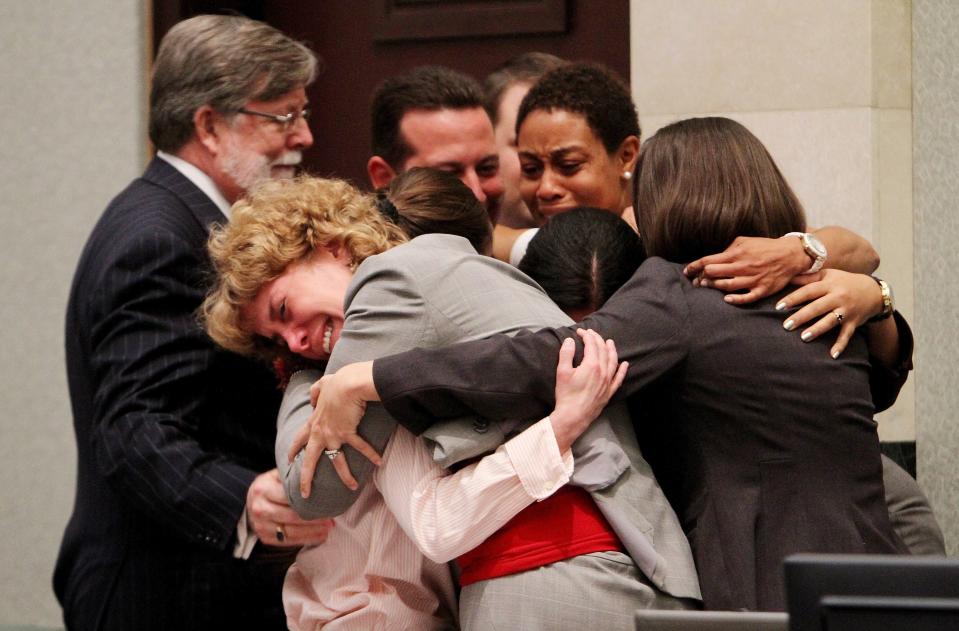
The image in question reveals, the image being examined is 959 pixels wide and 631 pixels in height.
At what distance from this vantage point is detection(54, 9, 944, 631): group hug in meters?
1.70

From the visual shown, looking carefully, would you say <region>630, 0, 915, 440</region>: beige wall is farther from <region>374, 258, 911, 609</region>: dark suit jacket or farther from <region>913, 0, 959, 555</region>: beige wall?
<region>374, 258, 911, 609</region>: dark suit jacket

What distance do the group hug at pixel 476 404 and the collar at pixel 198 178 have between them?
0.12 meters

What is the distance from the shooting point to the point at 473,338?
5.72 ft

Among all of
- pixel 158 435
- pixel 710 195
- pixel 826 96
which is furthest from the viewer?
pixel 826 96

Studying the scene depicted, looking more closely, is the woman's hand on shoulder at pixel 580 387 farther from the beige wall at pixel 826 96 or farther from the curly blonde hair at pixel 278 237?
the beige wall at pixel 826 96

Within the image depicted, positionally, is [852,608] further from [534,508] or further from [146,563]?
[146,563]

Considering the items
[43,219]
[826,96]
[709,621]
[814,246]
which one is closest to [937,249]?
[826,96]

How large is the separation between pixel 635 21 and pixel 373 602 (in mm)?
1904

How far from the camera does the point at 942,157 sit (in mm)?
2953

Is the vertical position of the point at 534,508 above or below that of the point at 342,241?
below

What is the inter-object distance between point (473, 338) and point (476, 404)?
10 centimetres

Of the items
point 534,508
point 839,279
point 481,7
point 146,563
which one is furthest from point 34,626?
point 839,279

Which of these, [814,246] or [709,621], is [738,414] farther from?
[709,621]

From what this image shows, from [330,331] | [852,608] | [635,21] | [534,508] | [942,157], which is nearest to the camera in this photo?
[852,608]
